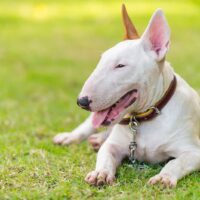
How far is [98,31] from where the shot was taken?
1562cm

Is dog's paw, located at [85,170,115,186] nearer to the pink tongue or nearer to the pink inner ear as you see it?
the pink tongue

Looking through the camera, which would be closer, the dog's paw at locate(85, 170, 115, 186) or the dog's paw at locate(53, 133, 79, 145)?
the dog's paw at locate(85, 170, 115, 186)

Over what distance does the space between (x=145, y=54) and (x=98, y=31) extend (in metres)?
10.5

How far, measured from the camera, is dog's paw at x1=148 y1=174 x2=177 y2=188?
16.0 ft

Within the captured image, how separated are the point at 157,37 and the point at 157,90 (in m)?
0.40

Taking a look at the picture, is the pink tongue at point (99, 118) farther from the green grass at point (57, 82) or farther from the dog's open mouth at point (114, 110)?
the green grass at point (57, 82)

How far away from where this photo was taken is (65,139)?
21.8 ft

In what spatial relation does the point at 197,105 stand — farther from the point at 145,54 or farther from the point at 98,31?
the point at 98,31

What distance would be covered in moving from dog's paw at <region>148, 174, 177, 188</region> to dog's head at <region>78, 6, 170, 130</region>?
521 mm

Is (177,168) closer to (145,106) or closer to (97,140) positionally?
(145,106)

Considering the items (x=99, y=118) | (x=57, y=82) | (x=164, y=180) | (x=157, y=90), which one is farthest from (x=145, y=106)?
(x=57, y=82)

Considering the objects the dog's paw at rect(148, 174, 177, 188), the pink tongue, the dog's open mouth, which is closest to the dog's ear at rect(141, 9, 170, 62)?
the dog's open mouth

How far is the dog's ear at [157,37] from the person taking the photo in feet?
17.0

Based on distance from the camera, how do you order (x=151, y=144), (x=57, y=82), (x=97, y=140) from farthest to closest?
(x=57, y=82), (x=97, y=140), (x=151, y=144)
